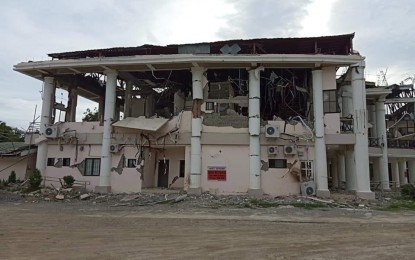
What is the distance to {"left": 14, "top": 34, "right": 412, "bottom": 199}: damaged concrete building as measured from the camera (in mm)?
19469

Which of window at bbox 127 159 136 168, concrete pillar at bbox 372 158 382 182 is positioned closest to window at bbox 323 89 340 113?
concrete pillar at bbox 372 158 382 182

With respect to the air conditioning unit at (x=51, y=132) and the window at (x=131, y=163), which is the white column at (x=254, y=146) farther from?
the air conditioning unit at (x=51, y=132)

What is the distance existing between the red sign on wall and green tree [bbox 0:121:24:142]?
1795cm

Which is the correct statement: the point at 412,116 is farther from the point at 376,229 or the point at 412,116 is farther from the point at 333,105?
the point at 376,229

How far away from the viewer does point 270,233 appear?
9.60 meters

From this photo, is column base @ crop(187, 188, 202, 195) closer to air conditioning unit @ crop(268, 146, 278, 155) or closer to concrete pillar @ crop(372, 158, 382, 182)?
air conditioning unit @ crop(268, 146, 278, 155)

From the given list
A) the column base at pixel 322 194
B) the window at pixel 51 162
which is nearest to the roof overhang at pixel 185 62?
the window at pixel 51 162

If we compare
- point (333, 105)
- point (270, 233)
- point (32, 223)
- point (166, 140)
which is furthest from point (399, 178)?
point (32, 223)

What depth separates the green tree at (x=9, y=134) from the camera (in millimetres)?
32178

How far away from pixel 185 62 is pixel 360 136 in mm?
10687

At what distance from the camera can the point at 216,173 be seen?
19.8 metres

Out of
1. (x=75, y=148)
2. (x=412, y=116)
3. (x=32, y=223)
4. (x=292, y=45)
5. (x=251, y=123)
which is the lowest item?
(x=32, y=223)

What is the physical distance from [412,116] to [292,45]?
1620 centimetres

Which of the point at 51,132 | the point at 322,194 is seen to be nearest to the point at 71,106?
the point at 51,132
